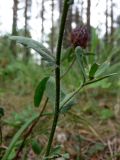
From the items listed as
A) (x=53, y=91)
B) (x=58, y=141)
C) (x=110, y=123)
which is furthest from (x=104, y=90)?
(x=53, y=91)

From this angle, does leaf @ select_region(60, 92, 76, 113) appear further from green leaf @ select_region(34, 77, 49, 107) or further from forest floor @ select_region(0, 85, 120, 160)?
forest floor @ select_region(0, 85, 120, 160)

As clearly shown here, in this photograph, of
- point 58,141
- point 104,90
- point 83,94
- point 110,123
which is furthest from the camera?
point 104,90

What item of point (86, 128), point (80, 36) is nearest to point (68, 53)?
point (80, 36)

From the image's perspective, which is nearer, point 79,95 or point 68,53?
point 68,53

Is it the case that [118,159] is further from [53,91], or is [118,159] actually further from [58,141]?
[53,91]

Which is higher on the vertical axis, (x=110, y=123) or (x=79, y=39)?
(x=79, y=39)

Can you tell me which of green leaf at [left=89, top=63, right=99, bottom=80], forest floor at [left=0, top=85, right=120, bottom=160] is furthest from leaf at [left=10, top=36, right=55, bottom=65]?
forest floor at [left=0, top=85, right=120, bottom=160]

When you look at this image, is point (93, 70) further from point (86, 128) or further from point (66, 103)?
point (86, 128)
